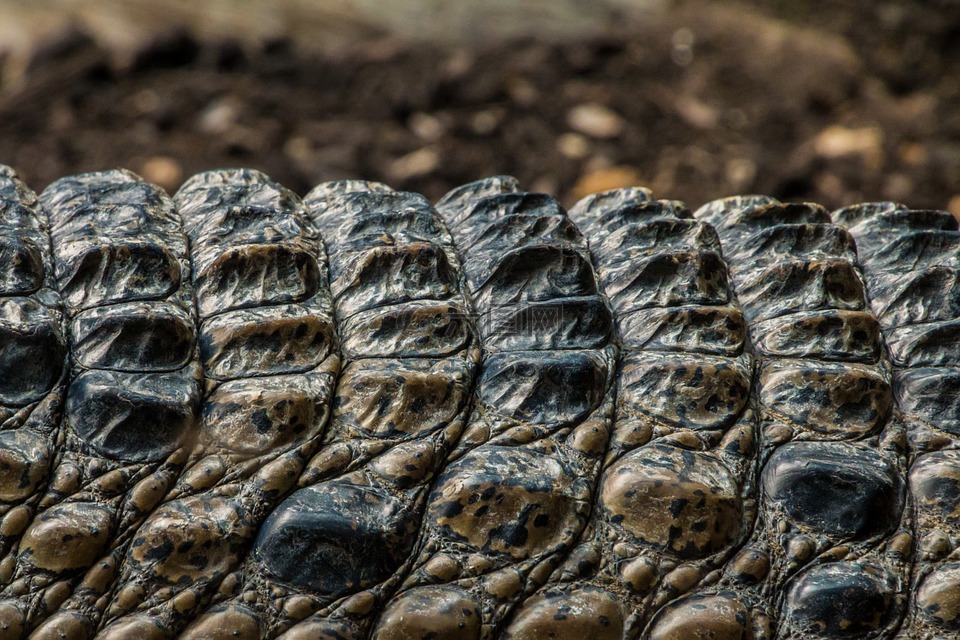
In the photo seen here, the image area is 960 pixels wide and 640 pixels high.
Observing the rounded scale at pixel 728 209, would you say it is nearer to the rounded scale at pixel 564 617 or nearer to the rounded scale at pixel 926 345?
the rounded scale at pixel 926 345

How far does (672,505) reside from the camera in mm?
1118

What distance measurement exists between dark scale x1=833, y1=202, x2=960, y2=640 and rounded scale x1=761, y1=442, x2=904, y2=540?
41 millimetres

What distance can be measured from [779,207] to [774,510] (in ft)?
1.75

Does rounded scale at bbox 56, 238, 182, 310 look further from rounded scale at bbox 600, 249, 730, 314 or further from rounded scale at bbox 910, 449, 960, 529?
rounded scale at bbox 910, 449, 960, 529

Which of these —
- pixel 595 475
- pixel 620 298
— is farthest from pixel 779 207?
pixel 595 475

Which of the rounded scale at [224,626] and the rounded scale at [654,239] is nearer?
the rounded scale at [224,626]

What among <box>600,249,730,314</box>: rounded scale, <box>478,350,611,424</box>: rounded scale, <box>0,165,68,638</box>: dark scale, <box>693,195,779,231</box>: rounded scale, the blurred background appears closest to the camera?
<box>0,165,68,638</box>: dark scale

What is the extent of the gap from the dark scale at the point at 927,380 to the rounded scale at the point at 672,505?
226 millimetres

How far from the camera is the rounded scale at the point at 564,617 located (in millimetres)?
1094

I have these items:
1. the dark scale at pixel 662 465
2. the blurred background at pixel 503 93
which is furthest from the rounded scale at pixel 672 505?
the blurred background at pixel 503 93

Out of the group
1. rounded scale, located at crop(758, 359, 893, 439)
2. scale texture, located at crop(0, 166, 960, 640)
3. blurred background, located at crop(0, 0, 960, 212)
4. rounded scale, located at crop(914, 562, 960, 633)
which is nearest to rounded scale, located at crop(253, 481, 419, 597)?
scale texture, located at crop(0, 166, 960, 640)

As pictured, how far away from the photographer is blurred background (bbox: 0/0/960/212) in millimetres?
3303

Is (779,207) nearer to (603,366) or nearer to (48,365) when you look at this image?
(603,366)

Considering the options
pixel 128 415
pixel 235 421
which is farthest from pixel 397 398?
pixel 128 415
